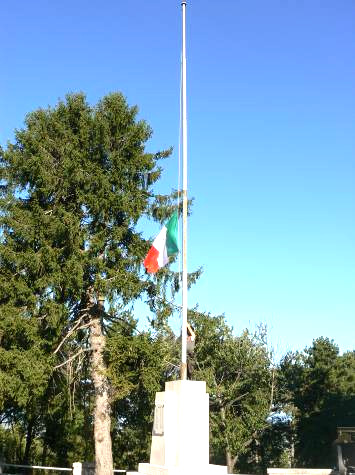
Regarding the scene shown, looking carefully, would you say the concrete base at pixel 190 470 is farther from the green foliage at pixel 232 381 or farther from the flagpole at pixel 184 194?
the green foliage at pixel 232 381

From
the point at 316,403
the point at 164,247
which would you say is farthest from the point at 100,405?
the point at 316,403

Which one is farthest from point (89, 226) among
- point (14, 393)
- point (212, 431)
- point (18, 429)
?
point (18, 429)

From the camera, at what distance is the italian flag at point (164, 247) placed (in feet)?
45.5

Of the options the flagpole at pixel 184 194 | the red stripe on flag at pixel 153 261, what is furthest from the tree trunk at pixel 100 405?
the flagpole at pixel 184 194

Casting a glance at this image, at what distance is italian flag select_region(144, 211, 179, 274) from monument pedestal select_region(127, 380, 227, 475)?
2773 mm

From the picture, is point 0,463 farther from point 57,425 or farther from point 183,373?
point 183,373

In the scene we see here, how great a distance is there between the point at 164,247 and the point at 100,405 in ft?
33.7

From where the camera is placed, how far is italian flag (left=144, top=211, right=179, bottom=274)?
546 inches

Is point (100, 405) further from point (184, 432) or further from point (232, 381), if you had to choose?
point (232, 381)

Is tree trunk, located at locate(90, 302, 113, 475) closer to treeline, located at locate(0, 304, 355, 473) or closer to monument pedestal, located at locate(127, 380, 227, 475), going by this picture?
treeline, located at locate(0, 304, 355, 473)

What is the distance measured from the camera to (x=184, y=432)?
12250 mm

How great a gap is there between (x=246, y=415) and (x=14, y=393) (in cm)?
1622

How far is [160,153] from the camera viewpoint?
84.0ft

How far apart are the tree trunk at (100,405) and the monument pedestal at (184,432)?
29.6 feet
